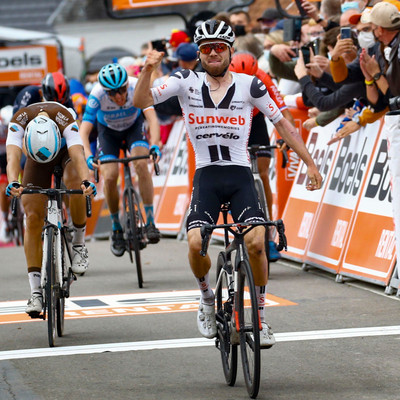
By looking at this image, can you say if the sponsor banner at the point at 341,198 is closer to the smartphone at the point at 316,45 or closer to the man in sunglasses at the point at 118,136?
the smartphone at the point at 316,45

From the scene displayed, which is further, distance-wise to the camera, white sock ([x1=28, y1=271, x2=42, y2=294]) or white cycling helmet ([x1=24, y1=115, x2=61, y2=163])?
white sock ([x1=28, y1=271, x2=42, y2=294])

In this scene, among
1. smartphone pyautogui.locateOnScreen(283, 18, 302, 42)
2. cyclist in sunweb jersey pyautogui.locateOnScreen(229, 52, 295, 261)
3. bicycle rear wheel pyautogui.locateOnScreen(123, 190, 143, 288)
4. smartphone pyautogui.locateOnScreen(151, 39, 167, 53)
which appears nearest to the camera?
cyclist in sunweb jersey pyautogui.locateOnScreen(229, 52, 295, 261)

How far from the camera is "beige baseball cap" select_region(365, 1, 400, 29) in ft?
29.8

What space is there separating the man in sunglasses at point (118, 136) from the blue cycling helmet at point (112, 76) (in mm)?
271

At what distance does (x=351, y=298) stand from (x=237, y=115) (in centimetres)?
332

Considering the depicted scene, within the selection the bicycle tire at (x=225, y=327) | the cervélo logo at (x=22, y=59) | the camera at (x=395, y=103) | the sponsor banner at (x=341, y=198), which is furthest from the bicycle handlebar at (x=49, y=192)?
the cervélo logo at (x=22, y=59)

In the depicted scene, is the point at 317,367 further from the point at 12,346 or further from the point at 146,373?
the point at 12,346

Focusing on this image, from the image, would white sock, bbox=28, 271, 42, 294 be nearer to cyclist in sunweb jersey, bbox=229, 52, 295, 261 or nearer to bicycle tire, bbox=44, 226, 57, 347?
bicycle tire, bbox=44, 226, 57, 347

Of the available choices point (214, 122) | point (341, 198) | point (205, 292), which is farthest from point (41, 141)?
point (341, 198)

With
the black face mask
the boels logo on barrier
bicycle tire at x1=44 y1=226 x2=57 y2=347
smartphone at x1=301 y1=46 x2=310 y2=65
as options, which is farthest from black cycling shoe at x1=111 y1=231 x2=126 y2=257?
the boels logo on barrier

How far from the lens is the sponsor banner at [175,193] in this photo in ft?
53.9

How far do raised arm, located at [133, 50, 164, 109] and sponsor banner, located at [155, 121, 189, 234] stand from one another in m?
8.99

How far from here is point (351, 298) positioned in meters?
9.98

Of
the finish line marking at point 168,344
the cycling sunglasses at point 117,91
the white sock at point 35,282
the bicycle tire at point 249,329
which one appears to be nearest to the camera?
the bicycle tire at point 249,329
